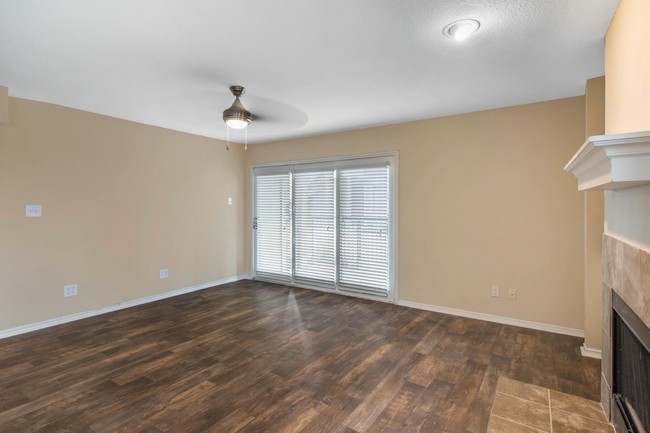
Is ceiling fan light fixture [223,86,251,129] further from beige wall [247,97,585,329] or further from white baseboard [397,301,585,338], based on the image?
white baseboard [397,301,585,338]

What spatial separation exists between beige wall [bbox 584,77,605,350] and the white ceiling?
0.65 ft

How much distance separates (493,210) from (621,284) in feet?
7.02

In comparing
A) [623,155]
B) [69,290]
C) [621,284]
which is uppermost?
[623,155]

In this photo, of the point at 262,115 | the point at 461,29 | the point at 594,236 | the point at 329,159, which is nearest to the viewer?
the point at 461,29

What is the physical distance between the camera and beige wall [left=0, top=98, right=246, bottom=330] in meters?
3.41

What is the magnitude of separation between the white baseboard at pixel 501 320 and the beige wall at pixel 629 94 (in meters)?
1.88

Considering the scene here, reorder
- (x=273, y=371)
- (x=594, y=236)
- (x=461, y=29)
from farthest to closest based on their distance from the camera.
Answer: (x=594, y=236) → (x=273, y=371) → (x=461, y=29)

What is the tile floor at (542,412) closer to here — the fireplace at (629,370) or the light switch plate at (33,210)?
the fireplace at (629,370)

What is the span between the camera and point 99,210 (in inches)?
159

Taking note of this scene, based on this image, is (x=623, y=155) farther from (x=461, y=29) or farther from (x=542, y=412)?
(x=542, y=412)

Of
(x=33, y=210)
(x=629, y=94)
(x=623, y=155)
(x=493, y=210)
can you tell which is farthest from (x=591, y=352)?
(x=33, y=210)

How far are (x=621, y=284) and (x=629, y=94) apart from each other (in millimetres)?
982

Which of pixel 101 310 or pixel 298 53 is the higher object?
pixel 298 53

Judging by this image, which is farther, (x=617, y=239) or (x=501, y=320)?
(x=501, y=320)
